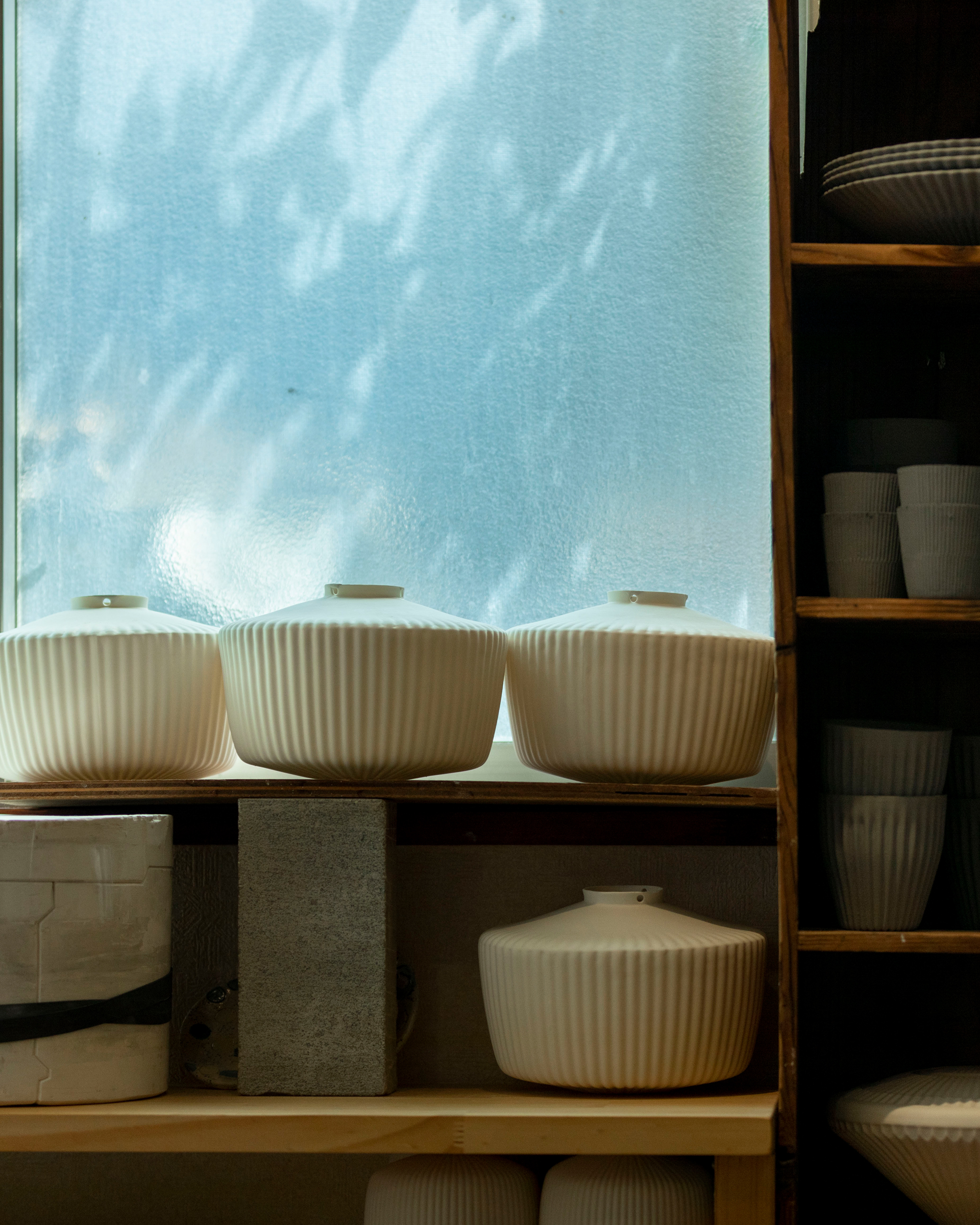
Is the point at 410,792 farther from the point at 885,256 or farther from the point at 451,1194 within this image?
the point at 885,256

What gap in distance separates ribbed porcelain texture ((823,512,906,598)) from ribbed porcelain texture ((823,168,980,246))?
24 cm

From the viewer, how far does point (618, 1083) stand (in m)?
1.08

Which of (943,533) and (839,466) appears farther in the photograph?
(839,466)

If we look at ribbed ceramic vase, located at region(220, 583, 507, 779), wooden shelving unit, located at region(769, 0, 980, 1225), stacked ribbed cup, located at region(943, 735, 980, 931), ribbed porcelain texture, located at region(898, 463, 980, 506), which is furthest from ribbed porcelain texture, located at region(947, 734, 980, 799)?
ribbed ceramic vase, located at region(220, 583, 507, 779)

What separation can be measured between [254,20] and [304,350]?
0.44 meters

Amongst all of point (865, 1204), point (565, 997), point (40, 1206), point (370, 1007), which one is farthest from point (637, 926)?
point (40, 1206)

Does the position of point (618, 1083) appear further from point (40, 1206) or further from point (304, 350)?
point (304, 350)

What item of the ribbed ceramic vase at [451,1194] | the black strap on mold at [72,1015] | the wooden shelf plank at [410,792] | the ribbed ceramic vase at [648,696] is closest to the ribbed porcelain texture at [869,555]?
the ribbed ceramic vase at [648,696]

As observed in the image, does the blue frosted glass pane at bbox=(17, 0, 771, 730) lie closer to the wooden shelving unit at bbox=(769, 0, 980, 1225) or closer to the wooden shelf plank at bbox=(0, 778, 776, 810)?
the wooden shelving unit at bbox=(769, 0, 980, 1225)

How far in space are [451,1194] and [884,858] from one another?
50 cm

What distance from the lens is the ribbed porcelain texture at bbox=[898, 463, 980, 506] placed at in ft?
3.55

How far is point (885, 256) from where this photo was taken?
1.07m

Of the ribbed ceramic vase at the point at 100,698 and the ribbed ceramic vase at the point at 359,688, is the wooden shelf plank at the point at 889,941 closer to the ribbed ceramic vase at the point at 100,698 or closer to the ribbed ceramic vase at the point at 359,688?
the ribbed ceramic vase at the point at 359,688

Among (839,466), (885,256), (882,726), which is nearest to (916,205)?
(885,256)
